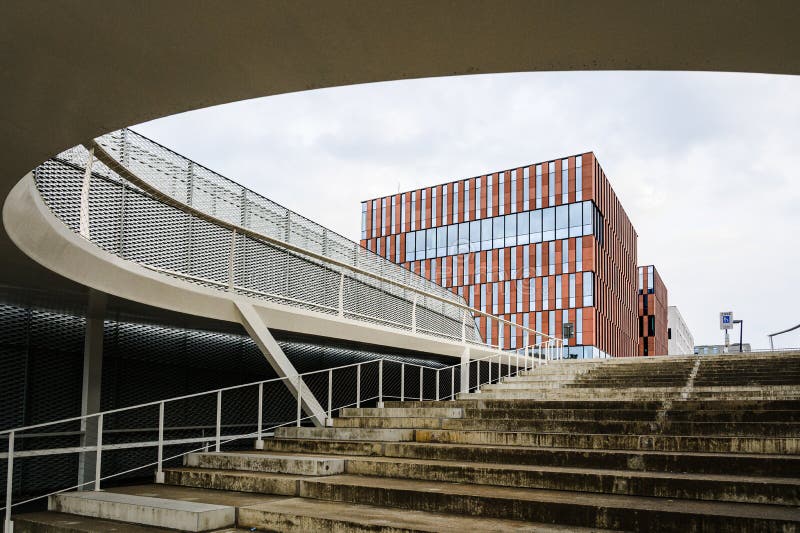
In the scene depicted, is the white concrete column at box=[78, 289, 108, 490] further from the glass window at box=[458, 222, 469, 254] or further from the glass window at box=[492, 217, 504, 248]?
the glass window at box=[458, 222, 469, 254]

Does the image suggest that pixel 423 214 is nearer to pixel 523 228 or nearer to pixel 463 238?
pixel 463 238

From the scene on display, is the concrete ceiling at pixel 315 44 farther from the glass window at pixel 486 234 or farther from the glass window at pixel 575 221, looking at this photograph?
the glass window at pixel 486 234

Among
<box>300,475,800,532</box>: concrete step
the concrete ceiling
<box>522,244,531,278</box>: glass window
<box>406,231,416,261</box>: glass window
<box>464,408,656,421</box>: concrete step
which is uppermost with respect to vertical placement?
<box>406,231,416,261</box>: glass window

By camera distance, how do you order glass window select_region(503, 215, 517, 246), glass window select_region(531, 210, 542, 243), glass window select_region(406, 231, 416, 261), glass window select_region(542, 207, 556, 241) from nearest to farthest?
glass window select_region(542, 207, 556, 241), glass window select_region(531, 210, 542, 243), glass window select_region(503, 215, 517, 246), glass window select_region(406, 231, 416, 261)

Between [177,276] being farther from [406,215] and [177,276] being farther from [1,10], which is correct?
[406,215]

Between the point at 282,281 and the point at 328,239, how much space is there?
3.63 metres

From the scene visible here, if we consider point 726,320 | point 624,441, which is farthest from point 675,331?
point 624,441

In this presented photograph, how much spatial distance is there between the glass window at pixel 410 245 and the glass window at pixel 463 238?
5284 millimetres

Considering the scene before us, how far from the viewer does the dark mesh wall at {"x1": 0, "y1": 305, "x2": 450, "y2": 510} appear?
9578 mm

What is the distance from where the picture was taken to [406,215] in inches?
2633

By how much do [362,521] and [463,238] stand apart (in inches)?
2265

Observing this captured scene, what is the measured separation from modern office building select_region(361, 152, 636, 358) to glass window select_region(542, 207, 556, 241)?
83 millimetres

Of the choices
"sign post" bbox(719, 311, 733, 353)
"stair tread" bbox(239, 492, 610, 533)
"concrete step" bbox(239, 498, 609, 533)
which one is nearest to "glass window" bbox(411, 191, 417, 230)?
"sign post" bbox(719, 311, 733, 353)

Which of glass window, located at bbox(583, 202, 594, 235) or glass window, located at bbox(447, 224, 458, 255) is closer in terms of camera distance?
glass window, located at bbox(583, 202, 594, 235)
